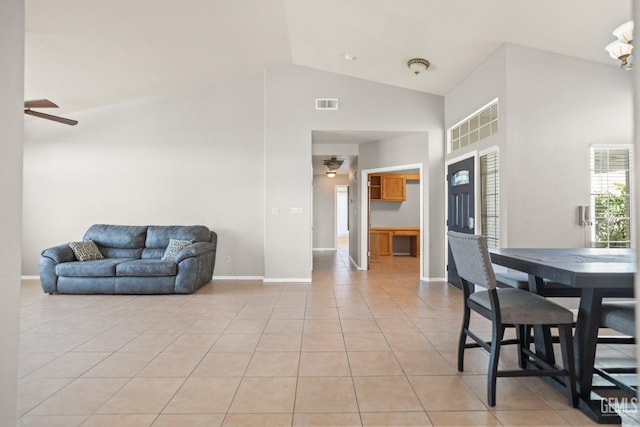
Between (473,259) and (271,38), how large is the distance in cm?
409

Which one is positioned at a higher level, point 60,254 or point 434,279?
point 60,254

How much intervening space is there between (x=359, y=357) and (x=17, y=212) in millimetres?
2281

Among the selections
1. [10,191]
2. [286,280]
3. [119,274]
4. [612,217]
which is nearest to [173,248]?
[119,274]

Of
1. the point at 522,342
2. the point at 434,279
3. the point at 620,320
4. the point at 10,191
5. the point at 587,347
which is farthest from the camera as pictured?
the point at 434,279

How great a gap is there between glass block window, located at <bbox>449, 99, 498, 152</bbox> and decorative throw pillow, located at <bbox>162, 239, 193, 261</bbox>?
4.42 m

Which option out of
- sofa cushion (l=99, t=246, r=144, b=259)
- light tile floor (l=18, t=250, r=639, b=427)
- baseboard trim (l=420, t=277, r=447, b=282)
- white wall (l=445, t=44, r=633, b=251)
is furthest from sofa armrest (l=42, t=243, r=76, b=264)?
white wall (l=445, t=44, r=633, b=251)

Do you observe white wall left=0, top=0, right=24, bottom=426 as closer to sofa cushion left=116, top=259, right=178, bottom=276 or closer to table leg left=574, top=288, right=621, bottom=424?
table leg left=574, top=288, right=621, bottom=424

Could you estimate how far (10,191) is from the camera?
3.76 feet

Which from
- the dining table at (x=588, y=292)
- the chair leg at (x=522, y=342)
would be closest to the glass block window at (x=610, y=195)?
the dining table at (x=588, y=292)

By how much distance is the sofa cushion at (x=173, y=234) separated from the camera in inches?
211

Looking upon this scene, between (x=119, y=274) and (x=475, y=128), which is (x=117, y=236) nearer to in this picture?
(x=119, y=274)

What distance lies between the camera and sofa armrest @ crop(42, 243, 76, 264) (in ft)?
15.5

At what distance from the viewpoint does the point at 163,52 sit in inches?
177

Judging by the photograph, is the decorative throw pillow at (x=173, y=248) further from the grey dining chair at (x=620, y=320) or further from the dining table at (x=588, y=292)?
the grey dining chair at (x=620, y=320)
